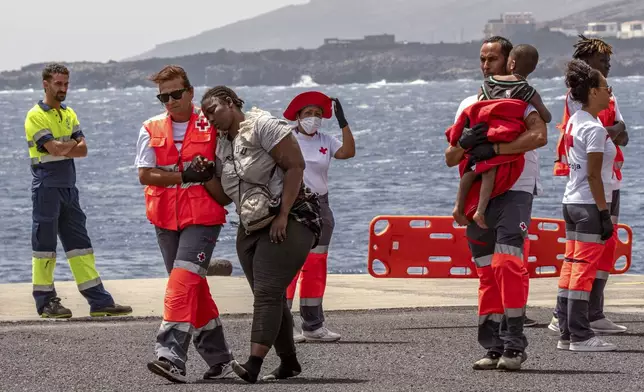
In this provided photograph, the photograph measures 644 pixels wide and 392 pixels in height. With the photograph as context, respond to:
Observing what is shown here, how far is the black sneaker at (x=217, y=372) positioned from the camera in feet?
28.1

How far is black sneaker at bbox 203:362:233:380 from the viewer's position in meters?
8.55

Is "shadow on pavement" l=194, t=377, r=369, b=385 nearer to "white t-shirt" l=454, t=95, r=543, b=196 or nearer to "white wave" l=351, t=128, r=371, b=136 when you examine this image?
"white t-shirt" l=454, t=95, r=543, b=196

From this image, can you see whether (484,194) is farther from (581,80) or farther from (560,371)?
(581,80)

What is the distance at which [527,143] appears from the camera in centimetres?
855

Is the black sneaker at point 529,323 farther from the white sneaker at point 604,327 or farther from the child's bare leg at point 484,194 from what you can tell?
the child's bare leg at point 484,194

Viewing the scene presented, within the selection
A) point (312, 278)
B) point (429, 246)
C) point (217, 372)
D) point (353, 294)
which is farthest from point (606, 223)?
point (353, 294)

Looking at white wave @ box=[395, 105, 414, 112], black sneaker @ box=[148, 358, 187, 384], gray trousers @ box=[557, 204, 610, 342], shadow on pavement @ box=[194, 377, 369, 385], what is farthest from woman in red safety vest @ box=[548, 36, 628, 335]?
white wave @ box=[395, 105, 414, 112]

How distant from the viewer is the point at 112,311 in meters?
11.9

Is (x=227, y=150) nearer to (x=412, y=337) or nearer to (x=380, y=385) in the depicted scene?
(x=380, y=385)

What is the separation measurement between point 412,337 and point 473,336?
0.44m

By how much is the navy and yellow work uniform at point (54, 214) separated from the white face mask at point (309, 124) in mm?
2329

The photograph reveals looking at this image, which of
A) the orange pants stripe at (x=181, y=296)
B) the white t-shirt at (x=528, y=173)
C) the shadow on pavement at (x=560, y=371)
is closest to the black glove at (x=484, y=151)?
the white t-shirt at (x=528, y=173)

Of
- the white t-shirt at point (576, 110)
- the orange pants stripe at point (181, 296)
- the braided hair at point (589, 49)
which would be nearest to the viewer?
the orange pants stripe at point (181, 296)

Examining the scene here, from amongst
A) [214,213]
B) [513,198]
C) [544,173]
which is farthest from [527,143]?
[544,173]
